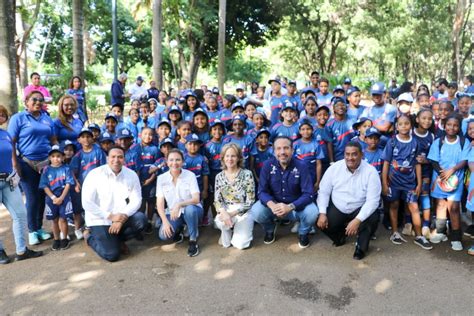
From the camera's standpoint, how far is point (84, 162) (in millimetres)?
5160

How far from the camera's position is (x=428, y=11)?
25578 mm

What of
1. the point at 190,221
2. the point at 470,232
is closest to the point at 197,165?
the point at 190,221

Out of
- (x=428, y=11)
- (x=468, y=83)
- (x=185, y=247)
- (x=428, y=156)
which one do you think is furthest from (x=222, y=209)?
(x=428, y=11)

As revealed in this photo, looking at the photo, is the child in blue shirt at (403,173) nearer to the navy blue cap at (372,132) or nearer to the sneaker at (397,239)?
the sneaker at (397,239)

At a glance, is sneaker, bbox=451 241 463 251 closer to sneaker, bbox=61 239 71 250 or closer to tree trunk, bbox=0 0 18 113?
sneaker, bbox=61 239 71 250

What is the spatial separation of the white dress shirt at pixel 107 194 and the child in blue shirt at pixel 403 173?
3.24 m

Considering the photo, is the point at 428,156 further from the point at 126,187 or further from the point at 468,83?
the point at 468,83

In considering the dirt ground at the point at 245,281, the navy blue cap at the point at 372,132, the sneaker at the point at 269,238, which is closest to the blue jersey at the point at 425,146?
the navy blue cap at the point at 372,132

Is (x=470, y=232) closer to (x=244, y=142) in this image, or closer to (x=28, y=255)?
(x=244, y=142)

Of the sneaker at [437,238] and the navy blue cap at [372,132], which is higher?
the navy blue cap at [372,132]

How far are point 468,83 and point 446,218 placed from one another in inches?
342

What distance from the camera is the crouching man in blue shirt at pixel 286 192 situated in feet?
15.7

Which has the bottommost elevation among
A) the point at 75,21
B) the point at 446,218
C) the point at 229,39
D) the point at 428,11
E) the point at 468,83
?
the point at 446,218

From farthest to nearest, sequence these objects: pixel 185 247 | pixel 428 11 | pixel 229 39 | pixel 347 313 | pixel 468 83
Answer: pixel 428 11 < pixel 229 39 < pixel 468 83 < pixel 185 247 < pixel 347 313
